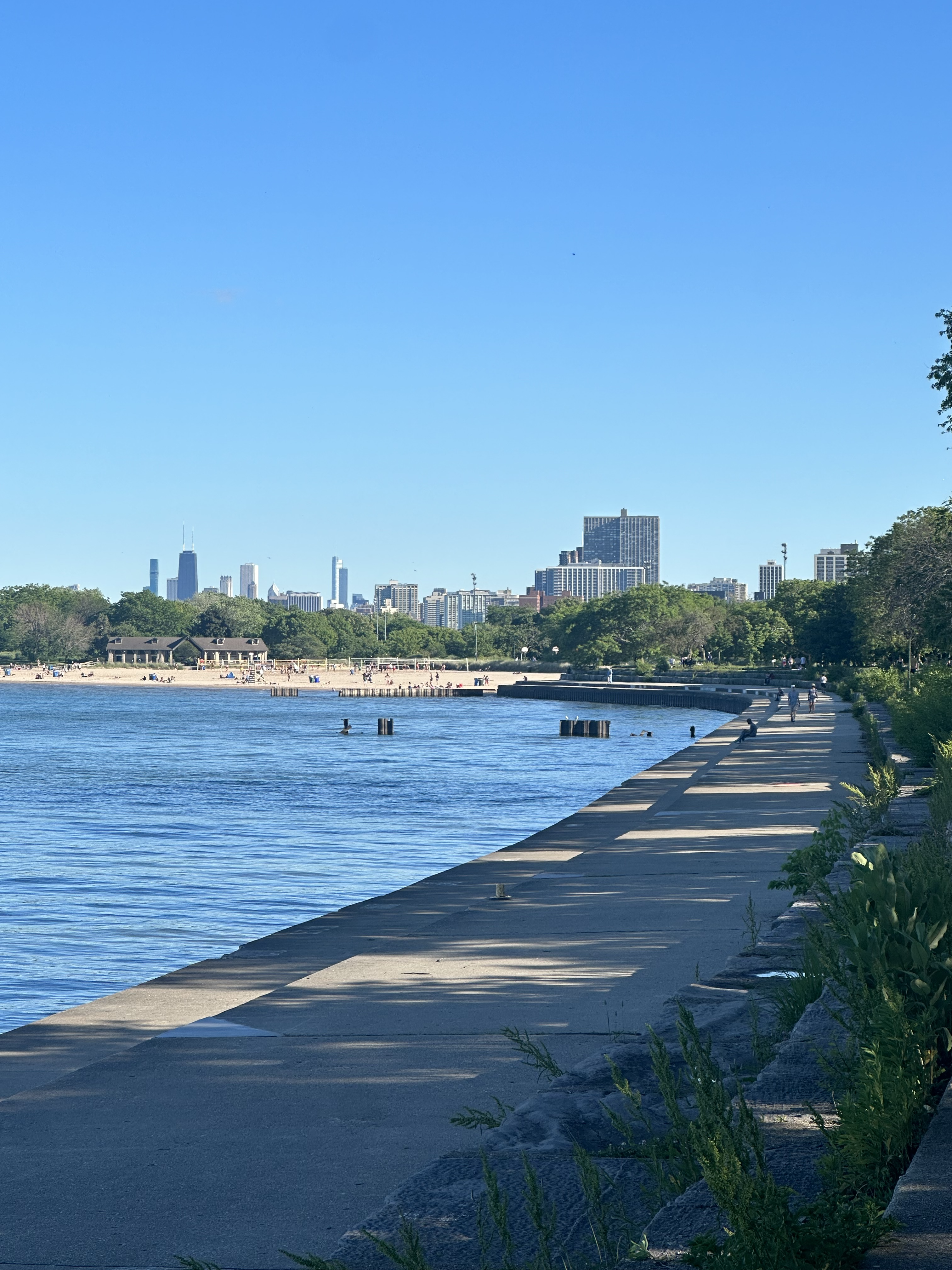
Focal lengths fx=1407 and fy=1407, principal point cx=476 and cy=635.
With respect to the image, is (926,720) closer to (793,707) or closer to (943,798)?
(943,798)

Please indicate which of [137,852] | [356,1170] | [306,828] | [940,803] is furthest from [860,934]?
[306,828]

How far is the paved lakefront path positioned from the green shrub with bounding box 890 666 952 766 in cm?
845

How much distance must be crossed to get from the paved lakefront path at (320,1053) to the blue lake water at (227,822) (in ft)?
8.40

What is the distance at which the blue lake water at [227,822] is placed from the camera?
18109 mm

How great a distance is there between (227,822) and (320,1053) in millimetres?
27052

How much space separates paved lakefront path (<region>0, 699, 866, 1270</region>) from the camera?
6.23m

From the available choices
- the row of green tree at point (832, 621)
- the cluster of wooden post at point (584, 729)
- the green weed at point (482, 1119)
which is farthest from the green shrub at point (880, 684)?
the green weed at point (482, 1119)

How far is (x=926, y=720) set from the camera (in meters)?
27.8

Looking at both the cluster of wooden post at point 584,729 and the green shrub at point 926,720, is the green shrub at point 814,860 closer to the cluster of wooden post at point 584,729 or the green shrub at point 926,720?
the green shrub at point 926,720

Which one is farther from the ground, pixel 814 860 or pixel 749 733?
→ pixel 814 860

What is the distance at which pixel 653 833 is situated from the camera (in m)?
24.3

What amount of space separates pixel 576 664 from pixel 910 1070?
602 feet

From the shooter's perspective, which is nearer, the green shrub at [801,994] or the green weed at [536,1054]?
the green weed at [536,1054]

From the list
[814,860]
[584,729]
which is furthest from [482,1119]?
[584,729]
